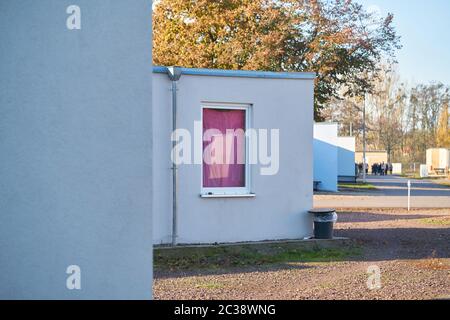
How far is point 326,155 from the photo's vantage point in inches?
1326

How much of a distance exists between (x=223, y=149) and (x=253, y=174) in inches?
29.4

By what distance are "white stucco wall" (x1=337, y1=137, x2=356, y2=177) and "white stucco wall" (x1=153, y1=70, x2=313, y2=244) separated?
28470mm

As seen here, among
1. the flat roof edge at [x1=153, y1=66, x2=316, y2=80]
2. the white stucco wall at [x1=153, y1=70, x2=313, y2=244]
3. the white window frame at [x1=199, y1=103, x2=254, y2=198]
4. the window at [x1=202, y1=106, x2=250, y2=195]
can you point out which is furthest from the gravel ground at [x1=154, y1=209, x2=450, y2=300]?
the flat roof edge at [x1=153, y1=66, x2=316, y2=80]

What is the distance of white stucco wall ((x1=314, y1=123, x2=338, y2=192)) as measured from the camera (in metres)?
33.2

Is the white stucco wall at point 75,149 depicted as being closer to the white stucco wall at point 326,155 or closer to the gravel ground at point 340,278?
the gravel ground at point 340,278

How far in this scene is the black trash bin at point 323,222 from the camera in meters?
12.8

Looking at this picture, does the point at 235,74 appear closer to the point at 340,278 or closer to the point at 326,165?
the point at 340,278

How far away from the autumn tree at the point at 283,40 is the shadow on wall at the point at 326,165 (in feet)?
6.85

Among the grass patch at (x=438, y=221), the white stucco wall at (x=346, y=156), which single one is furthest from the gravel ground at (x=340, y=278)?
the white stucco wall at (x=346, y=156)

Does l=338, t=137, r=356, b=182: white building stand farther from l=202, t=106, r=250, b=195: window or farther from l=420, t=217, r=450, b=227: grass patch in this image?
l=202, t=106, r=250, b=195: window

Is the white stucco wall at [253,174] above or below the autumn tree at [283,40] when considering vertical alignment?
below
